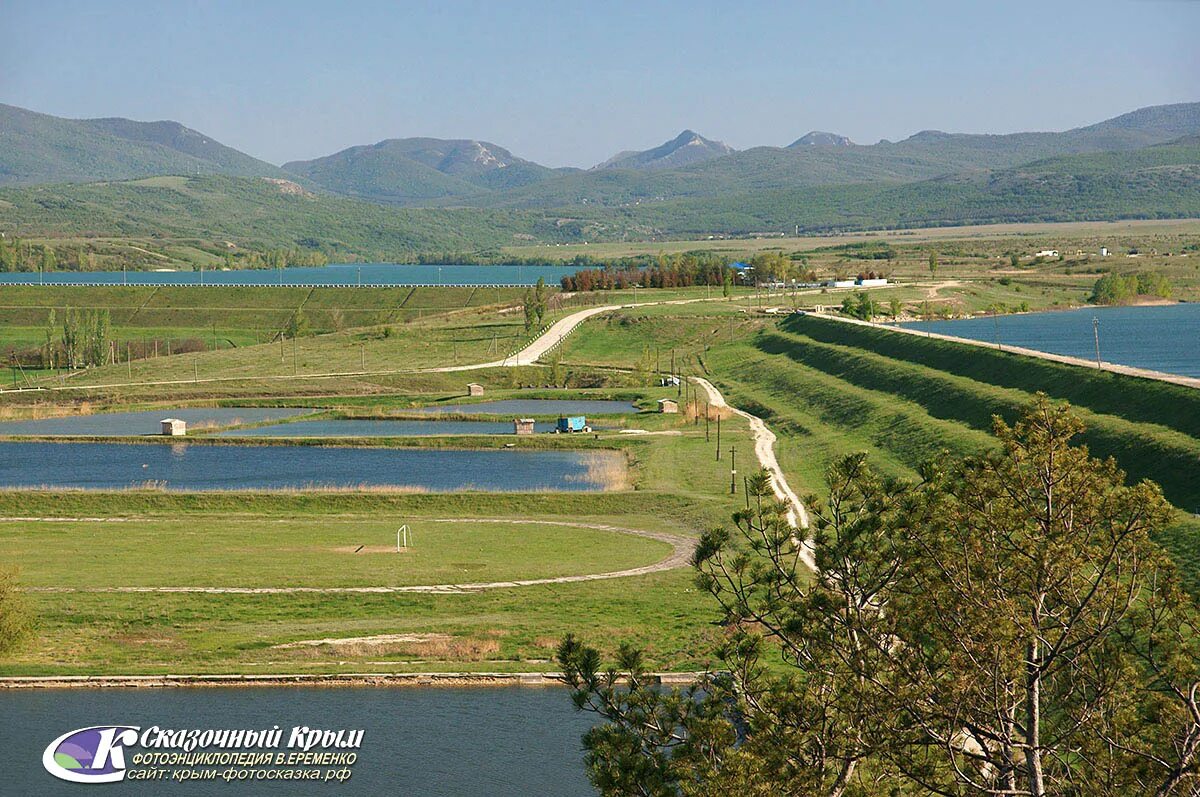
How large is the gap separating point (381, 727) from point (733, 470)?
37.7m

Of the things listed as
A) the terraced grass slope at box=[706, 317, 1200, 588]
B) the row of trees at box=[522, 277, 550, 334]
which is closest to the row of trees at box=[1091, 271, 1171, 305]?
the terraced grass slope at box=[706, 317, 1200, 588]

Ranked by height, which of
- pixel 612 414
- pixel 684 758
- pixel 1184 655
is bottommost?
pixel 612 414

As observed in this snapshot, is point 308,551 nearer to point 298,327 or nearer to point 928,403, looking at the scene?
point 928,403

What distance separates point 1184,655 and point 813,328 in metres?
110

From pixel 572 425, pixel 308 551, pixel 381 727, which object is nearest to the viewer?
pixel 381 727

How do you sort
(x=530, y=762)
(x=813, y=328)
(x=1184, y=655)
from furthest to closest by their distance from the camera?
(x=813, y=328) < (x=530, y=762) < (x=1184, y=655)

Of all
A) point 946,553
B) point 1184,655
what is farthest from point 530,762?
point 1184,655

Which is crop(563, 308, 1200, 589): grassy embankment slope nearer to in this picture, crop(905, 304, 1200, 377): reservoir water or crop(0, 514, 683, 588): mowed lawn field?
crop(905, 304, 1200, 377): reservoir water

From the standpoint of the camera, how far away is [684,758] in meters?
17.8

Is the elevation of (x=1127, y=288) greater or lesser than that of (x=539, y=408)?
greater

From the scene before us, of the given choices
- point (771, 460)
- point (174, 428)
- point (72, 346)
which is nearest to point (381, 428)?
point (174, 428)

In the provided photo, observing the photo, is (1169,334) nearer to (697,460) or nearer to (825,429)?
(825,429)

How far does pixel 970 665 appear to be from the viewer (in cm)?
1677

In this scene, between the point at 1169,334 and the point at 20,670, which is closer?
the point at 20,670
